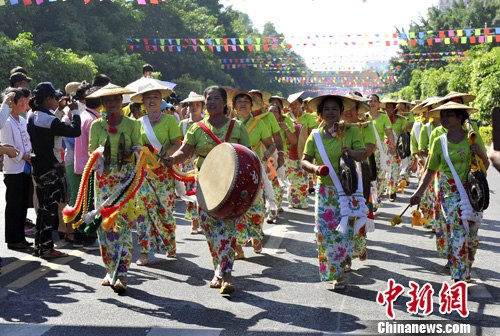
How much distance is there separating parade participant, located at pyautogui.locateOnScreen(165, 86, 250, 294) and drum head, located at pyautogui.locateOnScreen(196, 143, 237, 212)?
25 centimetres

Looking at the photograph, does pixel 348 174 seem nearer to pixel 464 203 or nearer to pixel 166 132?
pixel 464 203

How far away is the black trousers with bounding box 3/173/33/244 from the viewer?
32.7 feet

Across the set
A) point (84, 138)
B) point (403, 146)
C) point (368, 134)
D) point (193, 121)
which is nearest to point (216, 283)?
point (368, 134)

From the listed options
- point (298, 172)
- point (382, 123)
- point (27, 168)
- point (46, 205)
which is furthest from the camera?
point (298, 172)

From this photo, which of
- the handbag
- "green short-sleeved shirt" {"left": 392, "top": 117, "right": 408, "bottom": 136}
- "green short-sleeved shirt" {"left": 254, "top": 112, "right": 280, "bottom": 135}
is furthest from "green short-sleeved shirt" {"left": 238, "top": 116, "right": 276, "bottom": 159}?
"green short-sleeved shirt" {"left": 392, "top": 117, "right": 408, "bottom": 136}

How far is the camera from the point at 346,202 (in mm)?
7590

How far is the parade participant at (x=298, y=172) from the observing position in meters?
14.7

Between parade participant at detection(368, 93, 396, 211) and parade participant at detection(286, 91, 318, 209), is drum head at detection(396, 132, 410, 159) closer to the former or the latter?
parade participant at detection(368, 93, 396, 211)

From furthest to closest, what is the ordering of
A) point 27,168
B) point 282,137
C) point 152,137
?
point 282,137 < point 27,168 < point 152,137

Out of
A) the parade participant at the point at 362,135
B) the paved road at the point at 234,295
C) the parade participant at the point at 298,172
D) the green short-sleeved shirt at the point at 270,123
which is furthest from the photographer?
the parade participant at the point at 298,172

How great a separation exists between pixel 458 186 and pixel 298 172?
7.02 meters

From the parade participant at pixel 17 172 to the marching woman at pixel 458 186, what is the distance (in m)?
4.77

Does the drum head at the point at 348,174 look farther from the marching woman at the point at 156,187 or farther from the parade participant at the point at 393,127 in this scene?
the parade participant at the point at 393,127

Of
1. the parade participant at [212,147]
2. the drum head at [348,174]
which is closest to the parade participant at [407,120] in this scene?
the parade participant at [212,147]
